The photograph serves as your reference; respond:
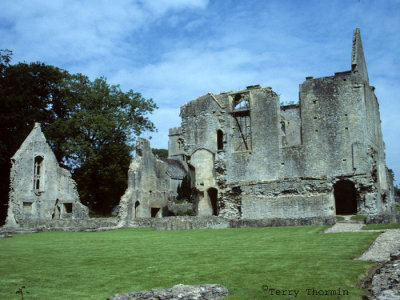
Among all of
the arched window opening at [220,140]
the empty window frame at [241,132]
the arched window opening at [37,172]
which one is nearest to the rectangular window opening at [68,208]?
the arched window opening at [37,172]

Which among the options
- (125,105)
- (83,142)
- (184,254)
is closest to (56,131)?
(83,142)

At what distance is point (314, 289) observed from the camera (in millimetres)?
5664

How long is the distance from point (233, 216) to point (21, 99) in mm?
18822

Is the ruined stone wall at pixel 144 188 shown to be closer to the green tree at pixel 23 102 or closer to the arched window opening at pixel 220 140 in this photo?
the arched window opening at pixel 220 140

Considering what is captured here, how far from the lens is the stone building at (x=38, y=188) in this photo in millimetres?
28719

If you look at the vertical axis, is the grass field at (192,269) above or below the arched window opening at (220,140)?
below

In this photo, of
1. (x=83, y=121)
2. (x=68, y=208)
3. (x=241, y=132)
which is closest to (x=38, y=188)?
(x=68, y=208)

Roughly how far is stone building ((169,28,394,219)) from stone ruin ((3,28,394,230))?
0.19 feet

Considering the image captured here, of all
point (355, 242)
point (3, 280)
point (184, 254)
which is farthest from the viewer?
point (355, 242)

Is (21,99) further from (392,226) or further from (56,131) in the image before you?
(392,226)

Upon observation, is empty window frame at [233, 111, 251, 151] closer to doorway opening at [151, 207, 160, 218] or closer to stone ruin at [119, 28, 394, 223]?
stone ruin at [119, 28, 394, 223]

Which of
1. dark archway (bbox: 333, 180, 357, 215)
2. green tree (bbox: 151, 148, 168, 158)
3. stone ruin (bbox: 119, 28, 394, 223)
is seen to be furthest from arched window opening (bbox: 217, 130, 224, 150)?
green tree (bbox: 151, 148, 168, 158)

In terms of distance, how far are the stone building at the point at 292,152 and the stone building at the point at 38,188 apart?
10.9 metres

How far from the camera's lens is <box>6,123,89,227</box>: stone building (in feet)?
94.2
